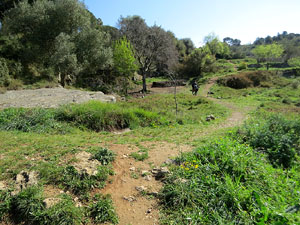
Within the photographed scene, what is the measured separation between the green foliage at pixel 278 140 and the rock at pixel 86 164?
417cm

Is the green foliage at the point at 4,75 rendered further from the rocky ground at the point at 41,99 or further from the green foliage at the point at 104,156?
the green foliage at the point at 104,156

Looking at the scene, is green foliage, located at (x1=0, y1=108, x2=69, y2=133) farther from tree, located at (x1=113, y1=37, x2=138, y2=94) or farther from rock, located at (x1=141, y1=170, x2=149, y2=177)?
tree, located at (x1=113, y1=37, x2=138, y2=94)

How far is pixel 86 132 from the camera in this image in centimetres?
644

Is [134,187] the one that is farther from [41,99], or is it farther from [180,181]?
[41,99]

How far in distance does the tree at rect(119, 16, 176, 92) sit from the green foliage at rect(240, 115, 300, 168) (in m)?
16.7

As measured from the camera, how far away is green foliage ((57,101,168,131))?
7.03 m

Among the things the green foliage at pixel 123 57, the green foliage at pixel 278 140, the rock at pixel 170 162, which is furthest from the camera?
the green foliage at pixel 123 57

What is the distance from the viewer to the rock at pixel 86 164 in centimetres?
323

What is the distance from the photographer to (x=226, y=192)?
286 cm

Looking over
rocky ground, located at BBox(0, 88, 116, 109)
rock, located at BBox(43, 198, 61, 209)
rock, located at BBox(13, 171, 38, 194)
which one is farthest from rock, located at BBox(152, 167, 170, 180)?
rocky ground, located at BBox(0, 88, 116, 109)

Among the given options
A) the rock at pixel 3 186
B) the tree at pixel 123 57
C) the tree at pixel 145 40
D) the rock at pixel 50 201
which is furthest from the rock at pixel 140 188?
the tree at pixel 145 40

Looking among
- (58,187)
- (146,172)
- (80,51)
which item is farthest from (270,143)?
(80,51)

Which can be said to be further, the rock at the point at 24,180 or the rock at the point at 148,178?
the rock at the point at 148,178

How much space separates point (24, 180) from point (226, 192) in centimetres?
342
